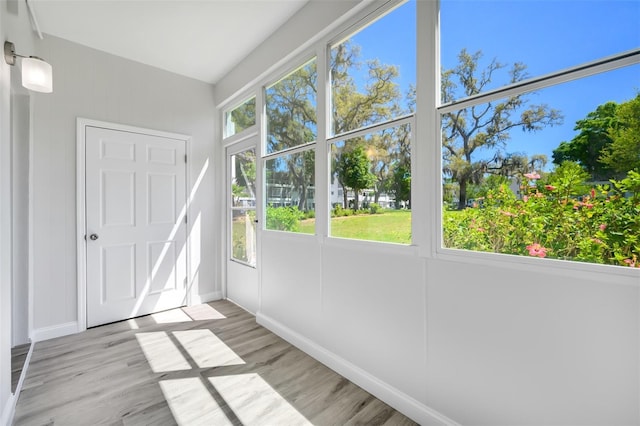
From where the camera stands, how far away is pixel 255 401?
5.90ft

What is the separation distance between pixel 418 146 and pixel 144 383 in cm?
237

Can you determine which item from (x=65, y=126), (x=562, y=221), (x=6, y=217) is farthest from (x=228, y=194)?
(x=562, y=221)

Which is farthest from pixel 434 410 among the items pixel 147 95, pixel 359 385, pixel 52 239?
pixel 147 95

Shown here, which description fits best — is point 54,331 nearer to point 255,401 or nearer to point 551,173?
point 255,401

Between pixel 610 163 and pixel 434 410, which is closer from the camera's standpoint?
pixel 610 163

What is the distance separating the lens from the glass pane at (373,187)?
5.69 ft

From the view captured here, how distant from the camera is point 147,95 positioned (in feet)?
10.6

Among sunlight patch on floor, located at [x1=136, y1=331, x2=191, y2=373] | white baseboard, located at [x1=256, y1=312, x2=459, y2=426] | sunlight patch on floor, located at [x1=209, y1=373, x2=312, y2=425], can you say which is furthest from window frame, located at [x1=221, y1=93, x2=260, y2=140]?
sunlight patch on floor, located at [x1=209, y1=373, x2=312, y2=425]

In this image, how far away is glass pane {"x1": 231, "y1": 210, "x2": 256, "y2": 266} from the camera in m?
3.33

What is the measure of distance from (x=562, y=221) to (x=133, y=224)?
3.60 m

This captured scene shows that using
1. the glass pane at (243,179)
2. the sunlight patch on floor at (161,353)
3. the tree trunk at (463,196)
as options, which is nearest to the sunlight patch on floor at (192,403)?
the sunlight patch on floor at (161,353)

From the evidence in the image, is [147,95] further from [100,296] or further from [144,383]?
[144,383]

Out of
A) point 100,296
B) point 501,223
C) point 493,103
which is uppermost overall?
point 493,103

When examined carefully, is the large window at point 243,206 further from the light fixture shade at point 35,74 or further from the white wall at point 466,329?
the light fixture shade at point 35,74
